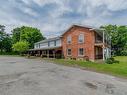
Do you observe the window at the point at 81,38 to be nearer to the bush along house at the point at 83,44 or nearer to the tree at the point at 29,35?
the bush along house at the point at 83,44

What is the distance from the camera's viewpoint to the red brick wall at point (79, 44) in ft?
122

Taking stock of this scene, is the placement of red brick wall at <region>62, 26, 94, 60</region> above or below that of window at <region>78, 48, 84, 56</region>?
above

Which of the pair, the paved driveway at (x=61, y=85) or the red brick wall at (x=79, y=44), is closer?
the paved driveway at (x=61, y=85)

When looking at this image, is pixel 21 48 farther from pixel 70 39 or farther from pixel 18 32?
pixel 70 39

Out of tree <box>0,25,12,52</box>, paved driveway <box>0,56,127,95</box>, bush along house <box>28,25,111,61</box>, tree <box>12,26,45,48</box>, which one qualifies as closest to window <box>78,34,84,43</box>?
bush along house <box>28,25,111,61</box>

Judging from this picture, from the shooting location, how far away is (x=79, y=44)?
40000 mm

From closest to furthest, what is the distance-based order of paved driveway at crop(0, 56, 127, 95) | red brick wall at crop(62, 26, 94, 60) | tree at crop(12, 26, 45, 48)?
paved driveway at crop(0, 56, 127, 95) < red brick wall at crop(62, 26, 94, 60) < tree at crop(12, 26, 45, 48)

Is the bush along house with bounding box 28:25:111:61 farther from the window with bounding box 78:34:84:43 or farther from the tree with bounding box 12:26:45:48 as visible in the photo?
the tree with bounding box 12:26:45:48

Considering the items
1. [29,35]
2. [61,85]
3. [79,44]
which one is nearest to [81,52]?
[79,44]

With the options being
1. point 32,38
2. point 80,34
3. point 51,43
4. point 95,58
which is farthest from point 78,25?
point 32,38

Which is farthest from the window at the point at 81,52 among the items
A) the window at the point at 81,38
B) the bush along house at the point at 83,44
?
the window at the point at 81,38

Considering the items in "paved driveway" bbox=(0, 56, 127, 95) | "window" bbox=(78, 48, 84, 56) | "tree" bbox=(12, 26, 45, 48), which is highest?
"tree" bbox=(12, 26, 45, 48)

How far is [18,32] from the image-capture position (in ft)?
316

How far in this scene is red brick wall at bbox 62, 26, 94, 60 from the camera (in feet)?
122
